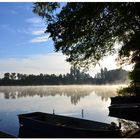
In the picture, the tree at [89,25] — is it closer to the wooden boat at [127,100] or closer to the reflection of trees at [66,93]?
the wooden boat at [127,100]

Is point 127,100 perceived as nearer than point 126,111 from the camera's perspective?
No

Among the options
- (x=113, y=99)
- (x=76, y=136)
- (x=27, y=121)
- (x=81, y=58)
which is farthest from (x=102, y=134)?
(x=113, y=99)

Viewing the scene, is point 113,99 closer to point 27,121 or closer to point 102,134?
point 27,121

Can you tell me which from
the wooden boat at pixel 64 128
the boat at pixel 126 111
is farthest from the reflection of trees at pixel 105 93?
the wooden boat at pixel 64 128

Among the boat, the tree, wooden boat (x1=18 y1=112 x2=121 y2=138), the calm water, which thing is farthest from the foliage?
the boat

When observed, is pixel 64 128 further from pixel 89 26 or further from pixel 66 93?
pixel 66 93

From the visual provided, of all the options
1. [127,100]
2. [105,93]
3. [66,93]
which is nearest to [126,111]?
[127,100]

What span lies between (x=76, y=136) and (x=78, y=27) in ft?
25.1

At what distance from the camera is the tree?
19203 millimetres

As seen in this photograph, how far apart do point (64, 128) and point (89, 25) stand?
7.77m

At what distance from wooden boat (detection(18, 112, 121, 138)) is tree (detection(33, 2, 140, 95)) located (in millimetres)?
5337

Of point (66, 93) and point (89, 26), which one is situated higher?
point (89, 26)

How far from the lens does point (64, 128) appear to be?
2116cm

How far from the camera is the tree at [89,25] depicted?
19.2 metres
